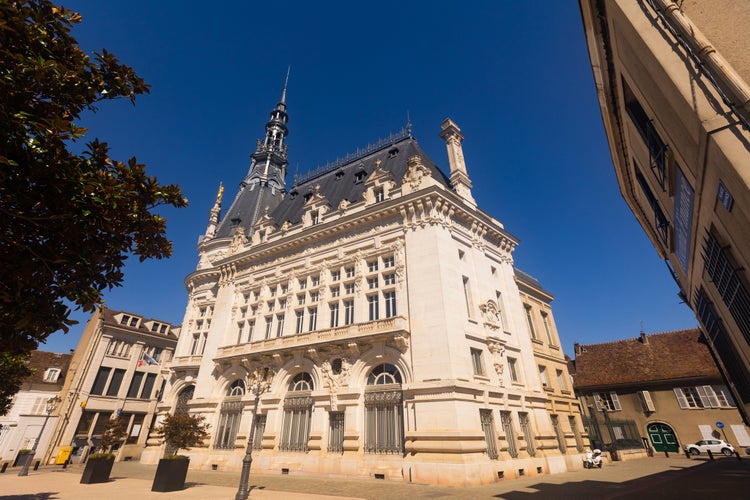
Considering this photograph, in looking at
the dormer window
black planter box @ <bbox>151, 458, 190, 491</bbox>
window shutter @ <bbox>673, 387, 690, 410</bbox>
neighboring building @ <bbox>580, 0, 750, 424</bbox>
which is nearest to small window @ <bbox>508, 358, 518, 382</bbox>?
neighboring building @ <bbox>580, 0, 750, 424</bbox>

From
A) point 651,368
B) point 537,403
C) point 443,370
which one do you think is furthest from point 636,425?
point 443,370

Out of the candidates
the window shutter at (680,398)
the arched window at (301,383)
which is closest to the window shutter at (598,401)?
the window shutter at (680,398)

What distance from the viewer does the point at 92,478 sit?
50.2 feet

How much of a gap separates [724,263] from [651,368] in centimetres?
3411

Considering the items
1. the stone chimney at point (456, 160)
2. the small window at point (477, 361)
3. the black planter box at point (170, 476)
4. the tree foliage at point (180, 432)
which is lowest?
the black planter box at point (170, 476)

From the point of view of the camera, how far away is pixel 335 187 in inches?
1198

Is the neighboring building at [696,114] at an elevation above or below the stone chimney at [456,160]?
below

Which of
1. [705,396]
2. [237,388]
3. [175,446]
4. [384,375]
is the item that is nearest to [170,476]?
[175,446]

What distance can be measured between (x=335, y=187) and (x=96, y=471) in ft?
76.9

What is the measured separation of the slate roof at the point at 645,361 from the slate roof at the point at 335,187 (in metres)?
27.9

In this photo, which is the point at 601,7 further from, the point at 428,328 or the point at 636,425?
the point at 636,425

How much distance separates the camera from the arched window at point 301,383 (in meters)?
21.3

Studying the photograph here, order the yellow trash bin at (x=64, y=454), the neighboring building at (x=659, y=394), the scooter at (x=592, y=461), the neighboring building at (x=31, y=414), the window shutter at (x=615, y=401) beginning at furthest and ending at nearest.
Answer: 1. the window shutter at (x=615, y=401)
2. the neighboring building at (x=31, y=414)
3. the neighboring building at (x=659, y=394)
4. the yellow trash bin at (x=64, y=454)
5. the scooter at (x=592, y=461)

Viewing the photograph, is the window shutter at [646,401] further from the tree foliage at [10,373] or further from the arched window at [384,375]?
the tree foliage at [10,373]
